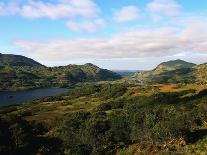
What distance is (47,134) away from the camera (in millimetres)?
147375

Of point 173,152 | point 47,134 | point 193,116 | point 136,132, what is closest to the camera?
point 173,152

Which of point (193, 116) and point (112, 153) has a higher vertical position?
point (193, 116)

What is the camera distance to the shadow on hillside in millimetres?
104588

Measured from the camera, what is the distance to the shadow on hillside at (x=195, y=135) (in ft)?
343

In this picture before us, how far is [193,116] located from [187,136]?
769 inches

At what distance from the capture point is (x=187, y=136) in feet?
356

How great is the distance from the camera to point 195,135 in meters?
110

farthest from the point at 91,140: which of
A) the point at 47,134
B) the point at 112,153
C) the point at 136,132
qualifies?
the point at 47,134

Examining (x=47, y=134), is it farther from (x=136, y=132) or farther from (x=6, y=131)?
(x=136, y=132)

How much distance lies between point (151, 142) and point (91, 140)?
18952 millimetres

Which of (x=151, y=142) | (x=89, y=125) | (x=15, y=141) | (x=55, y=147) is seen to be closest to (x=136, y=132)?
(x=151, y=142)

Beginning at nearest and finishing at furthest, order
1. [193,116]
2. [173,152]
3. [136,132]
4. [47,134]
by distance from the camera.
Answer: [173,152] < [136,132] < [193,116] < [47,134]

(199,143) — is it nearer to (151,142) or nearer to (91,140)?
(151,142)

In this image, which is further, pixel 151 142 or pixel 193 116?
pixel 193 116
